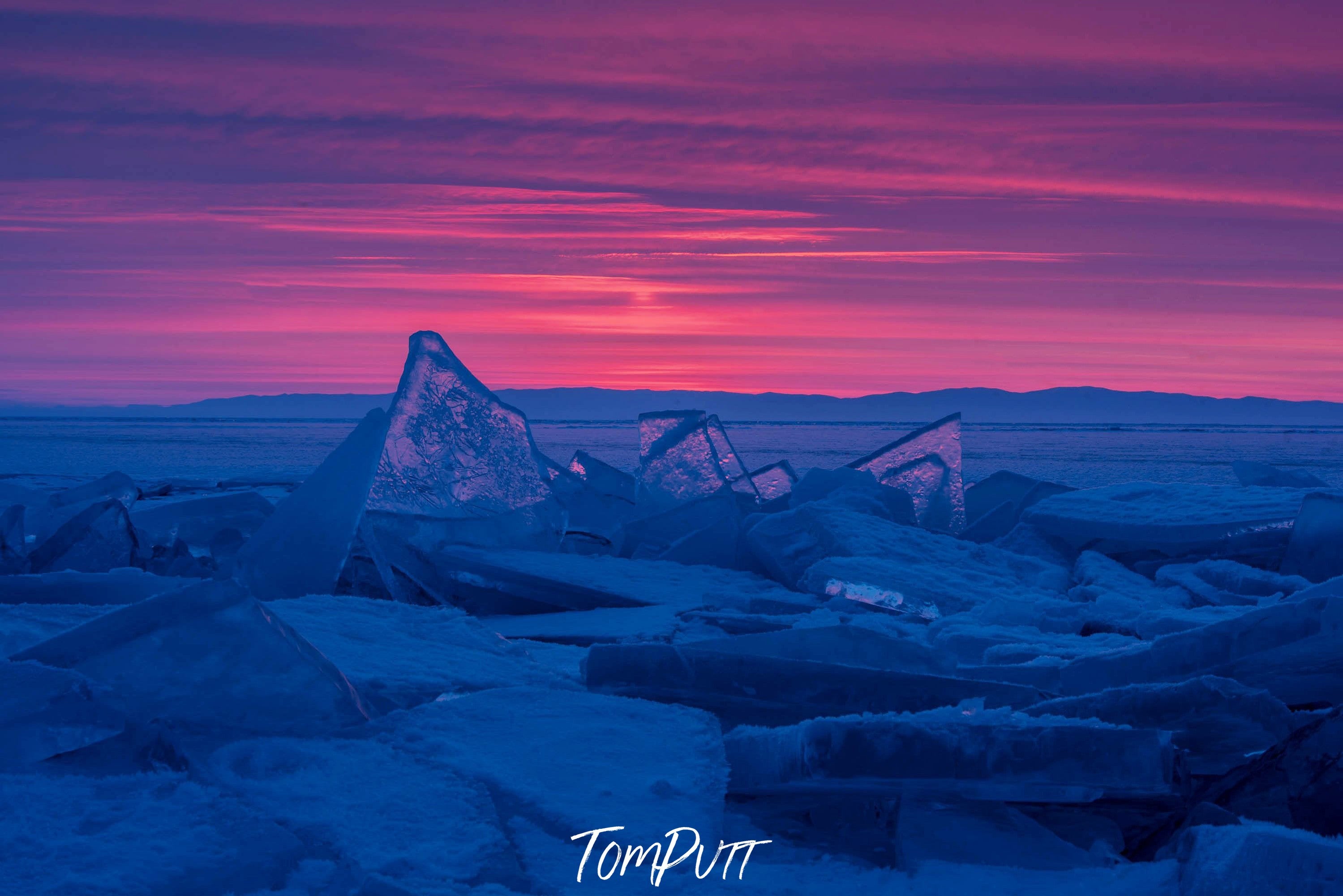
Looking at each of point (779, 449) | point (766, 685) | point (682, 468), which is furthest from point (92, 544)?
point (779, 449)

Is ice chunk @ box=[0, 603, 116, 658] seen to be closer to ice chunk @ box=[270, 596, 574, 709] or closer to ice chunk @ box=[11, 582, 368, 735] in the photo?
ice chunk @ box=[11, 582, 368, 735]

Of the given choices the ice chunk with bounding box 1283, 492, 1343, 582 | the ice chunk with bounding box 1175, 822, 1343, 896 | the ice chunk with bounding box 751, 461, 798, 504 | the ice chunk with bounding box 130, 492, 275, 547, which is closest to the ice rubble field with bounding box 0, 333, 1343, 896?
the ice chunk with bounding box 1175, 822, 1343, 896

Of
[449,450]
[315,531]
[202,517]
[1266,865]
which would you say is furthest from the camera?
[202,517]

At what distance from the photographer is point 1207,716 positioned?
1.82 m

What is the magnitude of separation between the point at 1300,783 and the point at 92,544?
11.5ft

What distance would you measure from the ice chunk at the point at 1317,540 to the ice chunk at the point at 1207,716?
265cm

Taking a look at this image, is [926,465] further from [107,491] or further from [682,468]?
[107,491]

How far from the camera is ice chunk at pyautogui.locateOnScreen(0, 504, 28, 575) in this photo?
3.37 metres

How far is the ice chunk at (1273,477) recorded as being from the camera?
19.9ft

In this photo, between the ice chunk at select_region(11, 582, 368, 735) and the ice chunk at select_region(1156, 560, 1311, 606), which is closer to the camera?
the ice chunk at select_region(11, 582, 368, 735)

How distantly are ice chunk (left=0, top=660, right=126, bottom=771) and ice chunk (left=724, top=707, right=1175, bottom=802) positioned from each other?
1.06m

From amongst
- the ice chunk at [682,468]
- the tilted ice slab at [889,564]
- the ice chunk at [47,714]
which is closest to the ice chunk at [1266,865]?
the ice chunk at [47,714]

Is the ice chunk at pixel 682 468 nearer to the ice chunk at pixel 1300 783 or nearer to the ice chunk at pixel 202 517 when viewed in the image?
the ice chunk at pixel 202 517

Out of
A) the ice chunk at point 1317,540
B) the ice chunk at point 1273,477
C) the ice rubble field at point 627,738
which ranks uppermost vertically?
the ice chunk at point 1273,477
